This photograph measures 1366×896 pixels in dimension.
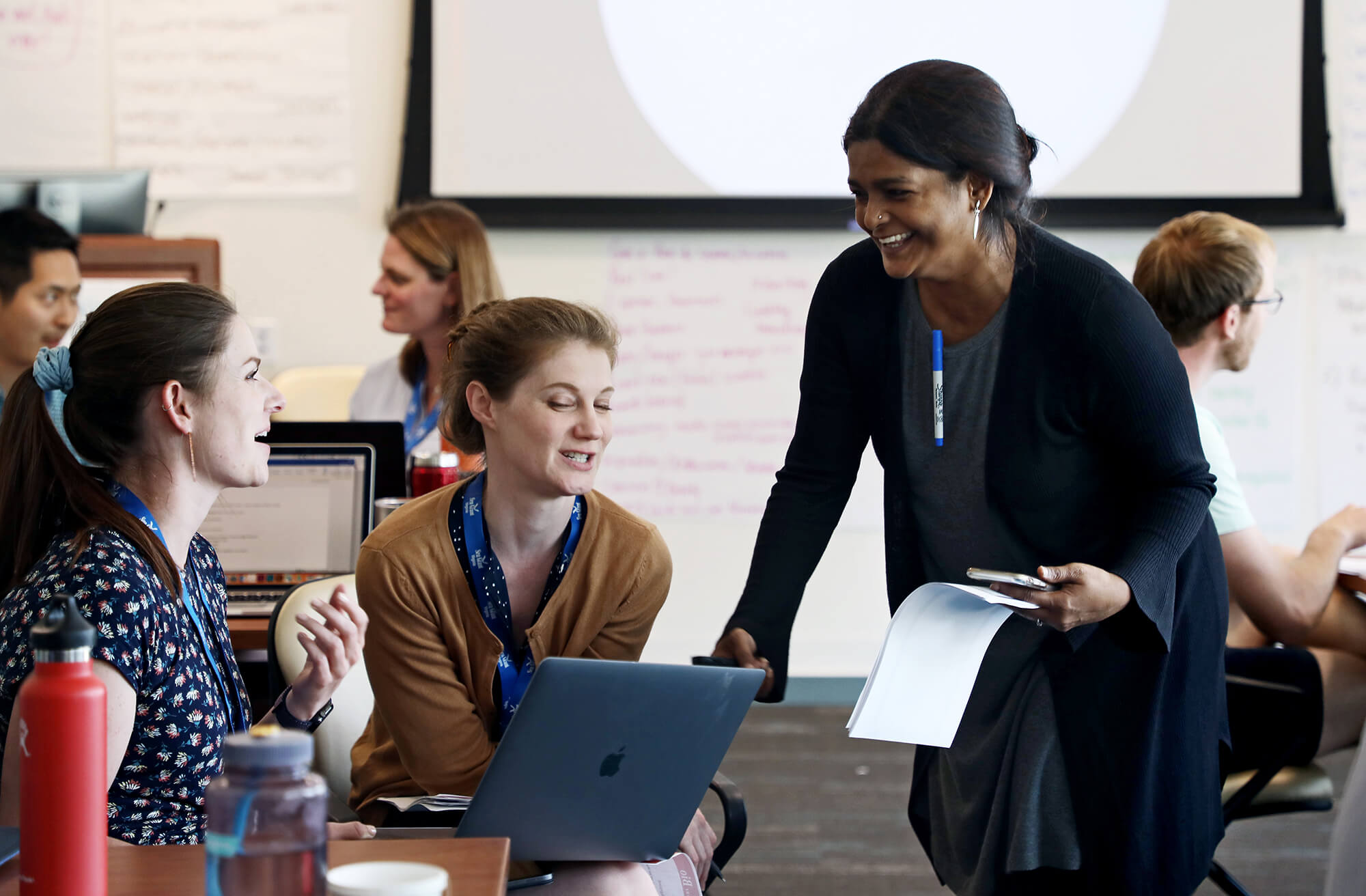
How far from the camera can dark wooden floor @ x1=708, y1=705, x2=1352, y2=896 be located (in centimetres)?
255

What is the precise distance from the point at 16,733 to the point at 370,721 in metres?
0.79

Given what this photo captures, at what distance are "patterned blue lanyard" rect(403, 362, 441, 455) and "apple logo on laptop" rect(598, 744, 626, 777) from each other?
5.66 ft

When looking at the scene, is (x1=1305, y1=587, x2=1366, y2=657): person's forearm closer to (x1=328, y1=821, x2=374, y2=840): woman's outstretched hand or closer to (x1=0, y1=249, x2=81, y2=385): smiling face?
(x1=328, y1=821, x2=374, y2=840): woman's outstretched hand

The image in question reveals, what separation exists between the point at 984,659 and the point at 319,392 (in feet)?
8.40

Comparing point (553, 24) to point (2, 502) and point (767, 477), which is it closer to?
point (767, 477)

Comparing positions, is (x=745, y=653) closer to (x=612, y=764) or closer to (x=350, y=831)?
(x=612, y=764)

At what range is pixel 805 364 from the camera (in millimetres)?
1558

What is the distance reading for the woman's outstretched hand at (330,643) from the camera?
1.18 meters

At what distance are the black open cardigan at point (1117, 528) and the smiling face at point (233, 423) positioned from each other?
0.71m

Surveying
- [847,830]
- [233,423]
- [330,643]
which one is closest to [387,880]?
[330,643]

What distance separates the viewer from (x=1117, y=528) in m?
1.37

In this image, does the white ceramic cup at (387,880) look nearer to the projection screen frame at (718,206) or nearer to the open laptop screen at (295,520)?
the open laptop screen at (295,520)

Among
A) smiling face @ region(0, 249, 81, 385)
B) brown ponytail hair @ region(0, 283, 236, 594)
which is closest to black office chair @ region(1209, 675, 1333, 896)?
brown ponytail hair @ region(0, 283, 236, 594)

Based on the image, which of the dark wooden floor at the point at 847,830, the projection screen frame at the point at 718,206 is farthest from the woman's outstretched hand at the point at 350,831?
the projection screen frame at the point at 718,206
